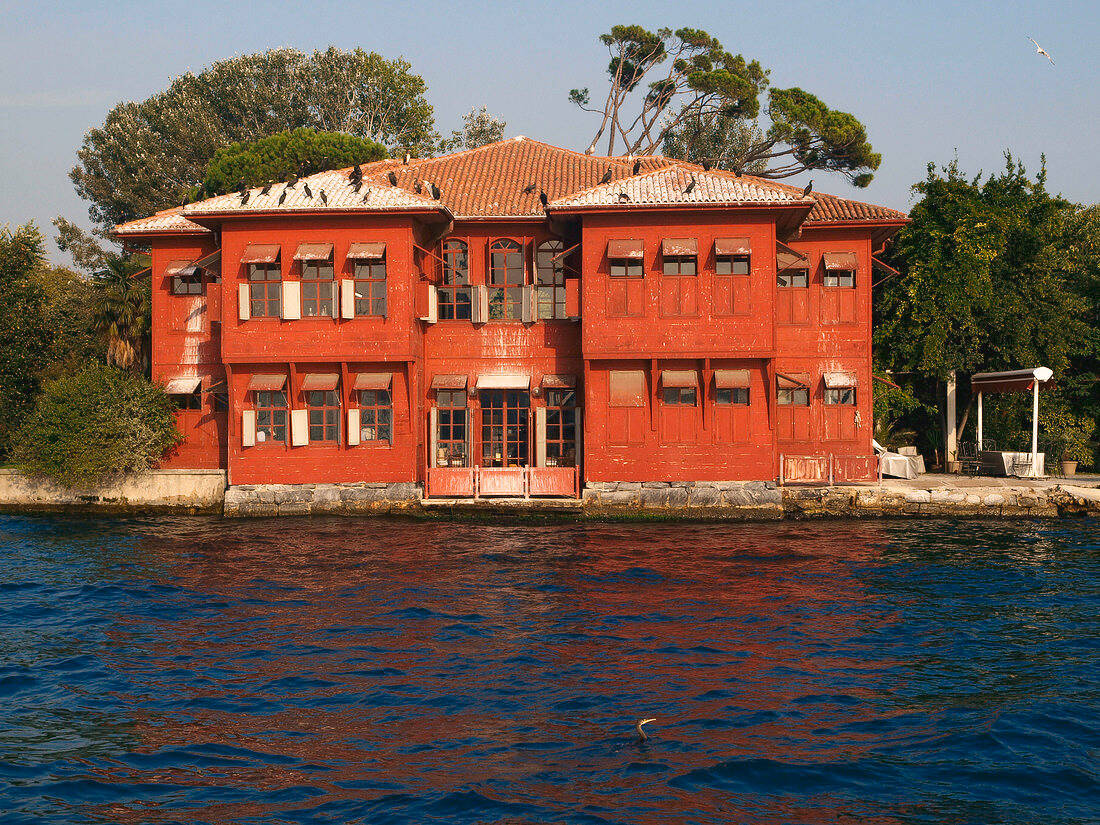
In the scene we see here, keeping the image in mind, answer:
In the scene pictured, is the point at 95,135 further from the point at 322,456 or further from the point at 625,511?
the point at 625,511

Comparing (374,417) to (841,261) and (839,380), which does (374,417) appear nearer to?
(839,380)

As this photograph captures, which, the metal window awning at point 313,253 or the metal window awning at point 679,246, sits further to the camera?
the metal window awning at point 313,253

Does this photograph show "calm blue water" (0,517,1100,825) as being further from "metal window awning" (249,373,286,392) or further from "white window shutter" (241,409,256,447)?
"metal window awning" (249,373,286,392)

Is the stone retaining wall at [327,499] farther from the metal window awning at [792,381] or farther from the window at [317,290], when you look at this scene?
the metal window awning at [792,381]

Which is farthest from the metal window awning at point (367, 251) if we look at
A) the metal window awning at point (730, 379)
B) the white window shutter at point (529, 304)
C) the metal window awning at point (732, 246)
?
the metal window awning at point (730, 379)

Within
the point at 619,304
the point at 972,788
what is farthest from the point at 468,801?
the point at 619,304

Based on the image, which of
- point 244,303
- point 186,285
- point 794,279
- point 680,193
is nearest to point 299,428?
point 244,303

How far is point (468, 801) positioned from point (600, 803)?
3.64 feet

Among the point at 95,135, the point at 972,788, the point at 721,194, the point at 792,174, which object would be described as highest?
the point at 95,135

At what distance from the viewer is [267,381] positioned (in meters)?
23.3

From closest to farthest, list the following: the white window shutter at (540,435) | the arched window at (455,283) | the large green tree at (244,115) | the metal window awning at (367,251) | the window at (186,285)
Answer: the metal window awning at (367,251) → the white window shutter at (540,435) → the arched window at (455,283) → the window at (186,285) → the large green tree at (244,115)

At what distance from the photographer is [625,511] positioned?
22.6 meters

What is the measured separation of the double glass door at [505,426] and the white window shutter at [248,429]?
19.3 ft

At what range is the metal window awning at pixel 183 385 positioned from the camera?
24.7 m
